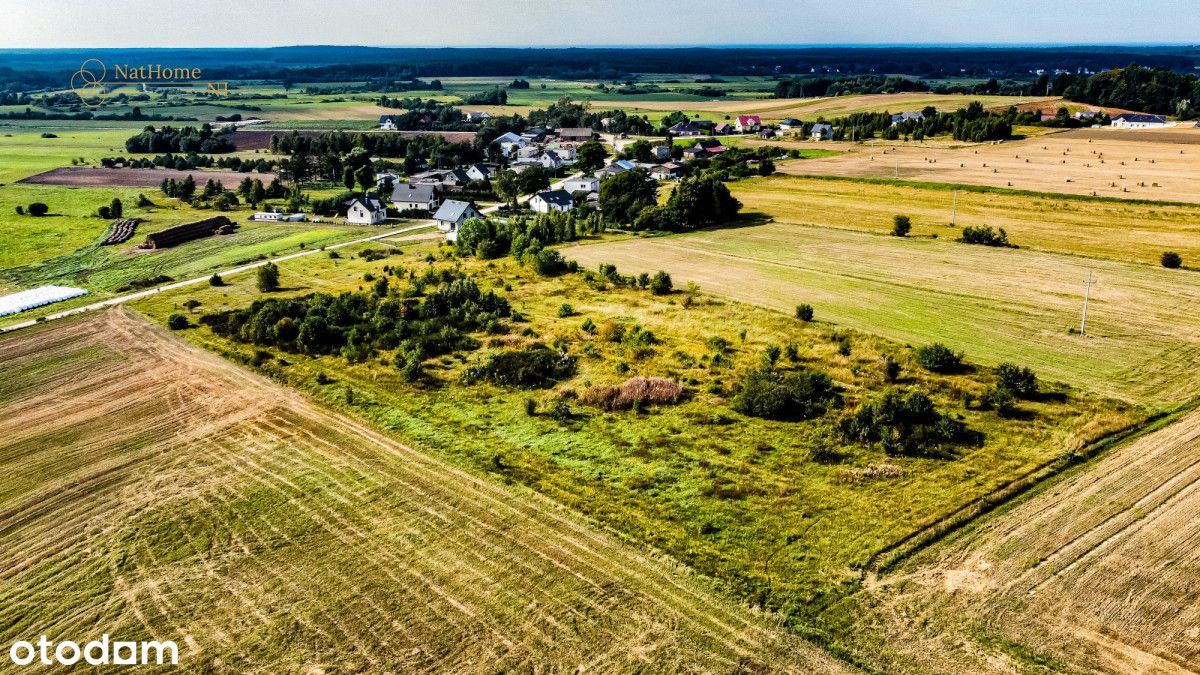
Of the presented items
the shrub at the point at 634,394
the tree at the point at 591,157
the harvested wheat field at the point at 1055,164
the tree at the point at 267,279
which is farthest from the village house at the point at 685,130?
the shrub at the point at 634,394

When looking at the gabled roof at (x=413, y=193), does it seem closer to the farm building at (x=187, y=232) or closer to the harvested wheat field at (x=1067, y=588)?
the farm building at (x=187, y=232)

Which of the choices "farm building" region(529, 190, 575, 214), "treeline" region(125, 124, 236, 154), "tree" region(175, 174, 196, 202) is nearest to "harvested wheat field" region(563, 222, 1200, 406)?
"farm building" region(529, 190, 575, 214)

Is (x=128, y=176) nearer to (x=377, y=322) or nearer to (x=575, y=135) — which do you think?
(x=575, y=135)

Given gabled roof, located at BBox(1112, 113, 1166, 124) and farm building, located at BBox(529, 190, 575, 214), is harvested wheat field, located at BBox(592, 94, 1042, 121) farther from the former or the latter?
farm building, located at BBox(529, 190, 575, 214)

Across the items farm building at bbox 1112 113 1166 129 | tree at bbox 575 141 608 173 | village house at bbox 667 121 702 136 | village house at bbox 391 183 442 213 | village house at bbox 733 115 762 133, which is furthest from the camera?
village house at bbox 733 115 762 133

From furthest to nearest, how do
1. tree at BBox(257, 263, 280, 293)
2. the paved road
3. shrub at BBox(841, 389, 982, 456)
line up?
1. tree at BBox(257, 263, 280, 293)
2. the paved road
3. shrub at BBox(841, 389, 982, 456)

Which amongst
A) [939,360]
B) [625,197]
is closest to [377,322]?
[939,360]
